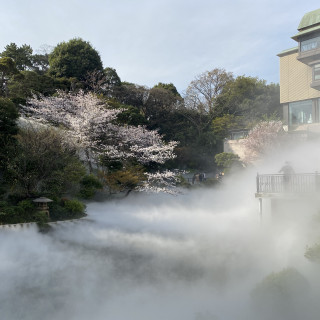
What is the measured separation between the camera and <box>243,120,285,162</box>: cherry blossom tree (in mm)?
36656

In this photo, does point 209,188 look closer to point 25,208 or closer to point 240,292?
point 25,208

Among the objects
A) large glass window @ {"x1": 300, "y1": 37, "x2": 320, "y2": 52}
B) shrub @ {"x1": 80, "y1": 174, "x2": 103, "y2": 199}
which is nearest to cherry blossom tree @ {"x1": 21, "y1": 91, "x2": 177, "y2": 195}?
shrub @ {"x1": 80, "y1": 174, "x2": 103, "y2": 199}

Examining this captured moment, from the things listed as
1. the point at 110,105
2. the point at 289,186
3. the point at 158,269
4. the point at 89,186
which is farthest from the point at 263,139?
the point at 158,269

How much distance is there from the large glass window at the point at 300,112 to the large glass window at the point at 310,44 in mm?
5509

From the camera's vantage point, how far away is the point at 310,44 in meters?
35.6

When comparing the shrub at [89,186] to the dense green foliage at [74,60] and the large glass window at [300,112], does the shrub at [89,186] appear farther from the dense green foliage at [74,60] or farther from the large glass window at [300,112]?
the large glass window at [300,112]

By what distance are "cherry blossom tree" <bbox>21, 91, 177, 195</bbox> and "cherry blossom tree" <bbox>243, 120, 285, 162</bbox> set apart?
12664 mm

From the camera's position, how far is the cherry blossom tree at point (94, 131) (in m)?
27.0

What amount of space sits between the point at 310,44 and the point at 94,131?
79.4 feet

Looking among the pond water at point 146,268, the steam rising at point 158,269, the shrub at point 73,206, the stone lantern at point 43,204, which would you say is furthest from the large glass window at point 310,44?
the stone lantern at point 43,204

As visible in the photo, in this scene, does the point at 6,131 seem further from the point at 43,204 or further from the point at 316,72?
the point at 316,72

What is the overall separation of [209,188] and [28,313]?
26.1m

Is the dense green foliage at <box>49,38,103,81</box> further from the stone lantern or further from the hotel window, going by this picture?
the stone lantern

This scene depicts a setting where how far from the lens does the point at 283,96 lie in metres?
39.7
